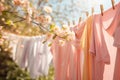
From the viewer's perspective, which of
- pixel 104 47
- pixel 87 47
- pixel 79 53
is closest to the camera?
pixel 104 47

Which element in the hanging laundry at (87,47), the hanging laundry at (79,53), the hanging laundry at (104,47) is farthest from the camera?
the hanging laundry at (79,53)

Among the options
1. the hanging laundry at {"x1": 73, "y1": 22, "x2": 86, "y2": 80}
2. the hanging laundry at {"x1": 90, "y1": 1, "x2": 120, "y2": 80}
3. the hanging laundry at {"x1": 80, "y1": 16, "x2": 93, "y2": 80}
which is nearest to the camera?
the hanging laundry at {"x1": 90, "y1": 1, "x2": 120, "y2": 80}

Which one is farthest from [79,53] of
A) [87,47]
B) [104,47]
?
[104,47]

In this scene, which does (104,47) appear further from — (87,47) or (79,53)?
(79,53)

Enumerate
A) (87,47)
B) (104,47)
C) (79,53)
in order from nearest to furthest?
(104,47), (87,47), (79,53)

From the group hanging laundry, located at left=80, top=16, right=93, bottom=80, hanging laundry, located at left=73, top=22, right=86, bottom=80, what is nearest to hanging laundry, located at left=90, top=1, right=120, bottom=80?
hanging laundry, located at left=80, top=16, right=93, bottom=80

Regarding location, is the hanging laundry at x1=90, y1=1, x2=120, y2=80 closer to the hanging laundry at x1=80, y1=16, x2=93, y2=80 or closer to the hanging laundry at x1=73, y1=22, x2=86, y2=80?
the hanging laundry at x1=80, y1=16, x2=93, y2=80

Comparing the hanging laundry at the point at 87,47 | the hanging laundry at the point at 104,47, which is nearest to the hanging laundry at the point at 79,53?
the hanging laundry at the point at 87,47

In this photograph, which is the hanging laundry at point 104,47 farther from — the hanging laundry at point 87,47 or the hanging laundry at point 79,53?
the hanging laundry at point 79,53

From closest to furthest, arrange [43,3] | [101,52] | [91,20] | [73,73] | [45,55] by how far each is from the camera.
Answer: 1. [101,52]
2. [91,20]
3. [73,73]
4. [45,55]
5. [43,3]

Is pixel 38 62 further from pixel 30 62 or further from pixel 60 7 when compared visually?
pixel 60 7

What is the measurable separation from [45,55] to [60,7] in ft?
8.51

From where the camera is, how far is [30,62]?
385 centimetres

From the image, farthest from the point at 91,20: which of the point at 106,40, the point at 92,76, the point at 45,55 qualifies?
the point at 45,55
